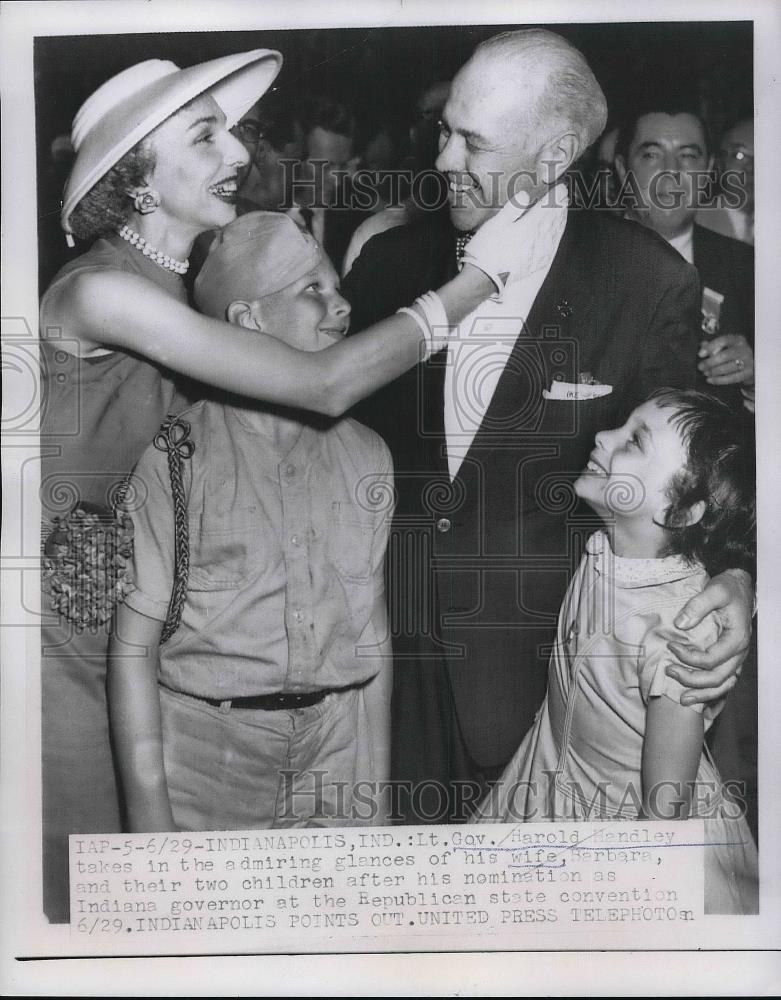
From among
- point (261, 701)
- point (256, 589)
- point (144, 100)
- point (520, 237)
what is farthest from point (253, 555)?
point (144, 100)

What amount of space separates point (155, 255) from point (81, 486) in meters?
0.51

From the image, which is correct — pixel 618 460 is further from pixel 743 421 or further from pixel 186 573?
pixel 186 573

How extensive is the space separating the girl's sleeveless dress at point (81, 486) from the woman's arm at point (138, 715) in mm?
33

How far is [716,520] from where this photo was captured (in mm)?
2209

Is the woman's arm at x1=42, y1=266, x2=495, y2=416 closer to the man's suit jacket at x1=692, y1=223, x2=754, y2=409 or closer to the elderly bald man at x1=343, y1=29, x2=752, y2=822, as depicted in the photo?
the elderly bald man at x1=343, y1=29, x2=752, y2=822

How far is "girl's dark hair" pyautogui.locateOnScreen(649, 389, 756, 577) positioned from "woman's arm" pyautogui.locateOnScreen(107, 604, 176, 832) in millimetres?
1135

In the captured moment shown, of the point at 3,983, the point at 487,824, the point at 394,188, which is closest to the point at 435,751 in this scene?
the point at 487,824

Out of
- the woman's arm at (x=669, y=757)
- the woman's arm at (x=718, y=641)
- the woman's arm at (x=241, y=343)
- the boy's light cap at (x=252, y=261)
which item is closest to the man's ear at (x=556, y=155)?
the woman's arm at (x=241, y=343)

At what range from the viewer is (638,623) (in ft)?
7.21

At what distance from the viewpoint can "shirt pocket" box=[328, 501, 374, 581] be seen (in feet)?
7.16

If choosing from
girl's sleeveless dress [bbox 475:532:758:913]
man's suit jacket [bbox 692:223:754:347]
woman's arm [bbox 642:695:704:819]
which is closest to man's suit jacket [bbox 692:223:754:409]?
man's suit jacket [bbox 692:223:754:347]

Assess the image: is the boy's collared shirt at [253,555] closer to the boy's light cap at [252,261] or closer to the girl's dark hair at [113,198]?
the boy's light cap at [252,261]

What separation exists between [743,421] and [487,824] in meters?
1.03

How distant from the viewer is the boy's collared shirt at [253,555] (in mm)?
2148
